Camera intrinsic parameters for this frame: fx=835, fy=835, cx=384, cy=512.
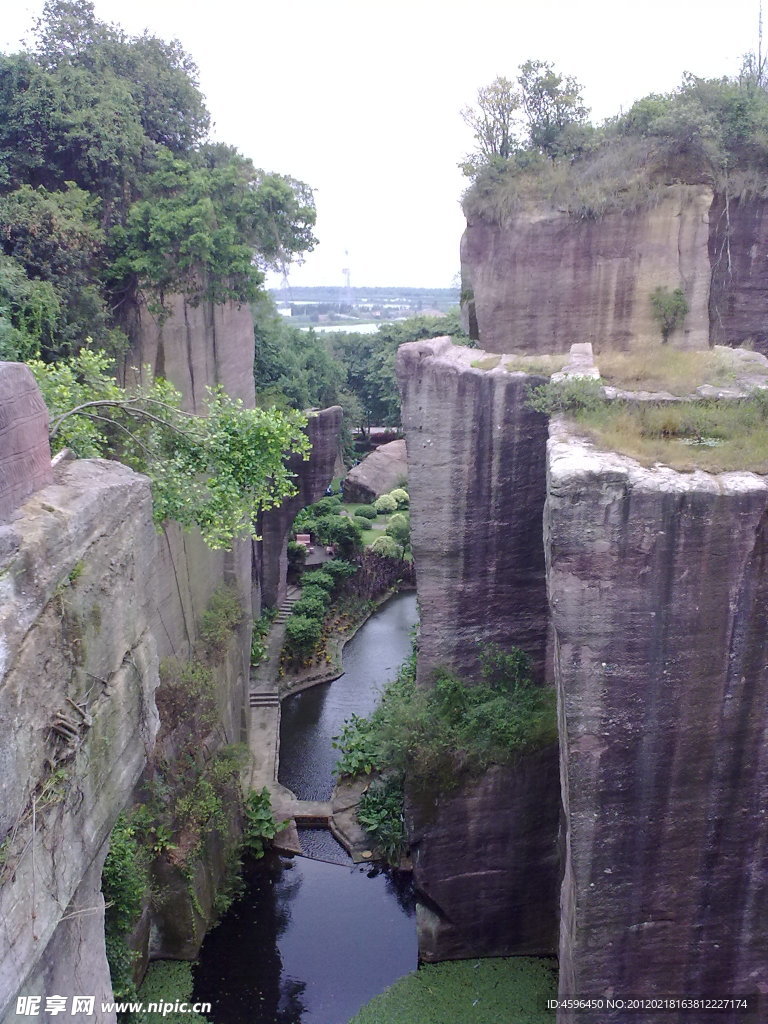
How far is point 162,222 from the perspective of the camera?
13172 millimetres

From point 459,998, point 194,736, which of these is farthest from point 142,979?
point 459,998

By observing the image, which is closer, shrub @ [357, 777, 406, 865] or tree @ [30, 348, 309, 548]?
tree @ [30, 348, 309, 548]

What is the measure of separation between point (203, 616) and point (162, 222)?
7000mm

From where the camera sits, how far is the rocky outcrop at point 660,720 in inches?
287

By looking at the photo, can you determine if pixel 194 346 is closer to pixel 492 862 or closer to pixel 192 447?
pixel 192 447

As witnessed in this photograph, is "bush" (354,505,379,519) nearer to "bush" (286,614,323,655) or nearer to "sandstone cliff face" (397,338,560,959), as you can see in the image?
"bush" (286,614,323,655)

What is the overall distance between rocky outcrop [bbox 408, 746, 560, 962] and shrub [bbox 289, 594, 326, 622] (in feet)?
37.8

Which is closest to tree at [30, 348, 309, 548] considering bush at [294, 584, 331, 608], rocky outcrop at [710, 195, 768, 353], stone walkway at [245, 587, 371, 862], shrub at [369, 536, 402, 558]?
stone walkway at [245, 587, 371, 862]

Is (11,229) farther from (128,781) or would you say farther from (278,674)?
(278,674)

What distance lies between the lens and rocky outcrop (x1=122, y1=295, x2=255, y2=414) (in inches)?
557

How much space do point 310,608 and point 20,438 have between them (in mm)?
17834

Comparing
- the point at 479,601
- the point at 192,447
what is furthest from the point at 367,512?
the point at 192,447

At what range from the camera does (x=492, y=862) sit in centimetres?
1185

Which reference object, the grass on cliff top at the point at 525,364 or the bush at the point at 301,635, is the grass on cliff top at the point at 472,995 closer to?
the grass on cliff top at the point at 525,364
